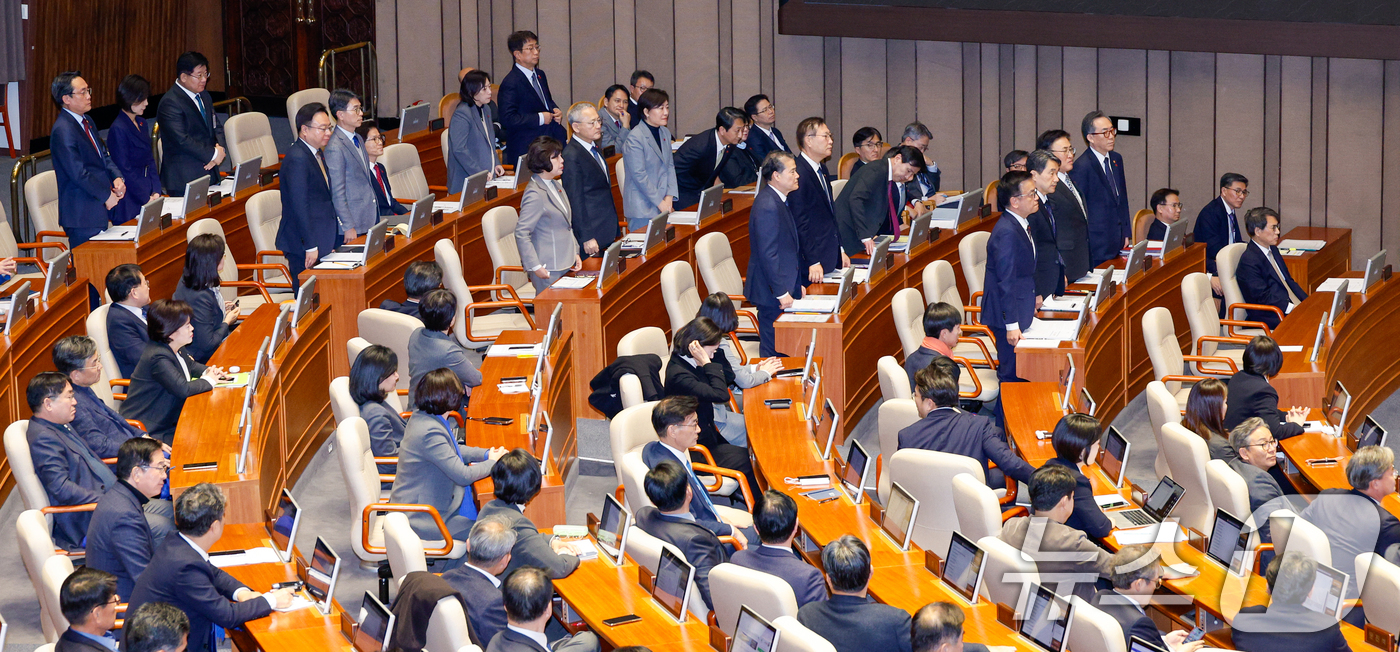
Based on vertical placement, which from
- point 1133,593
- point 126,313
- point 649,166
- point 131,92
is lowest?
point 1133,593

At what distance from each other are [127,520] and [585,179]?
12.9 ft

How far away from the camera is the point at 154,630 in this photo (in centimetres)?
480

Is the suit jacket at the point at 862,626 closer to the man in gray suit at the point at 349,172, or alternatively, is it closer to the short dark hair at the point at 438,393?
the short dark hair at the point at 438,393

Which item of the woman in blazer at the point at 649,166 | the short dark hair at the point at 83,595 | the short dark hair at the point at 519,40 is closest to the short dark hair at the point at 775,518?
the short dark hair at the point at 83,595

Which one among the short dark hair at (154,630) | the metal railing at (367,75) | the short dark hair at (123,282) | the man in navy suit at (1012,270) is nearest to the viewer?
the short dark hair at (154,630)

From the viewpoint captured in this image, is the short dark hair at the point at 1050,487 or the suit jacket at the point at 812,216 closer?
the short dark hair at the point at 1050,487

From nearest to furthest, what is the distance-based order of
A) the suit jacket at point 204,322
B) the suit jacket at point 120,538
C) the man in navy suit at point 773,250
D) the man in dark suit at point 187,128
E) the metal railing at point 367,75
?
the suit jacket at point 120,538 → the suit jacket at point 204,322 → the man in navy suit at point 773,250 → the man in dark suit at point 187,128 → the metal railing at point 367,75

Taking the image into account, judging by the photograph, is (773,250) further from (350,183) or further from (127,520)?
(127,520)

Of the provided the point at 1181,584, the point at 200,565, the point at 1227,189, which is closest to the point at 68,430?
the point at 200,565

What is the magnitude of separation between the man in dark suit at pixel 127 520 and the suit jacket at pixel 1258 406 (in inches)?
178

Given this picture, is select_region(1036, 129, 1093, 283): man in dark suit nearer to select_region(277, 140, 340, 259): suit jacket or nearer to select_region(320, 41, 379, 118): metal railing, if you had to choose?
select_region(277, 140, 340, 259): suit jacket

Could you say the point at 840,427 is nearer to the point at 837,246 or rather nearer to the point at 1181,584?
the point at 837,246

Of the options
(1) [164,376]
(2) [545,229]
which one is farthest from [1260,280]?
(1) [164,376]

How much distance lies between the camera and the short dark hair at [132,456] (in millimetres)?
5738
